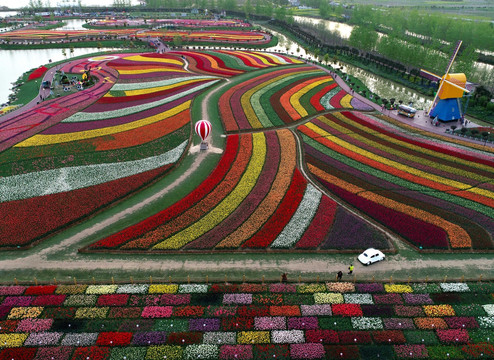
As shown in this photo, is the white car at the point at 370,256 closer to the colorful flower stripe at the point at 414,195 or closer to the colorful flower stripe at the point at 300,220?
the colorful flower stripe at the point at 300,220

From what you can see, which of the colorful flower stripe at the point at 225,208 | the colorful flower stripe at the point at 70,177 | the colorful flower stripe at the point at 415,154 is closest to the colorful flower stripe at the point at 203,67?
the colorful flower stripe at the point at 415,154

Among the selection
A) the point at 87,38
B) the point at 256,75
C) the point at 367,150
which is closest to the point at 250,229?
the point at 367,150

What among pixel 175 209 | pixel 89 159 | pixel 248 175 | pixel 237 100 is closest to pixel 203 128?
pixel 248 175

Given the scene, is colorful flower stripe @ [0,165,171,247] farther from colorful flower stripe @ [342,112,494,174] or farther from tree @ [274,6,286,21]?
tree @ [274,6,286,21]

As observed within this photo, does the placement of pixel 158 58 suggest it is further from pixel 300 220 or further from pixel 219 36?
pixel 300 220

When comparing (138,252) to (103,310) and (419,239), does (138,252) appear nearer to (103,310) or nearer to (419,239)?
(103,310)

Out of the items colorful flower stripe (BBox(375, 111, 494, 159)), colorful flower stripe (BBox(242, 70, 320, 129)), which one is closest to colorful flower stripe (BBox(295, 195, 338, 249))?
colorful flower stripe (BBox(242, 70, 320, 129))
